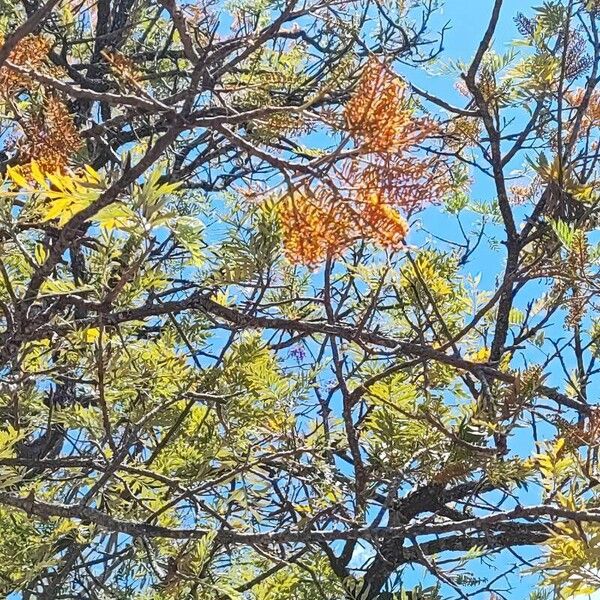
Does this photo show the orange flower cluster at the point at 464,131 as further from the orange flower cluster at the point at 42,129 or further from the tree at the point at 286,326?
the orange flower cluster at the point at 42,129

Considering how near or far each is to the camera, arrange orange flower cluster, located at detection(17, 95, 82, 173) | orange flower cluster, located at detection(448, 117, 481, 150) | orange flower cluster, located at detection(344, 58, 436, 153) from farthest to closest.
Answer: orange flower cluster, located at detection(448, 117, 481, 150)
orange flower cluster, located at detection(17, 95, 82, 173)
orange flower cluster, located at detection(344, 58, 436, 153)

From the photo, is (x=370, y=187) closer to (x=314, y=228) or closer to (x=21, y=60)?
(x=314, y=228)

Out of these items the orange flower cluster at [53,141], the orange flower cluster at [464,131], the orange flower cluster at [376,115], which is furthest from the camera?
the orange flower cluster at [464,131]

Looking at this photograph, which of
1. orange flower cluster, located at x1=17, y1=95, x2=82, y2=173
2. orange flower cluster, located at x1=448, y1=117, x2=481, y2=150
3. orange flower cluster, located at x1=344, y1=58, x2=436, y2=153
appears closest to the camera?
orange flower cluster, located at x1=344, y1=58, x2=436, y2=153

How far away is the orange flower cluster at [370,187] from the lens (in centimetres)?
65

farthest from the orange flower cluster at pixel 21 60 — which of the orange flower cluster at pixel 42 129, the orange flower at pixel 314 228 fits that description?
the orange flower at pixel 314 228

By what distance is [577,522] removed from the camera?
895mm

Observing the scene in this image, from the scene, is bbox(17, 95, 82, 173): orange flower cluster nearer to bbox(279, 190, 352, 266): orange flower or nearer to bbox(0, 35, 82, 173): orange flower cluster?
bbox(0, 35, 82, 173): orange flower cluster

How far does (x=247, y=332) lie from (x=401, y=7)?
97cm

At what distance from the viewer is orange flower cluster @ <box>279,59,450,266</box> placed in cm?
65

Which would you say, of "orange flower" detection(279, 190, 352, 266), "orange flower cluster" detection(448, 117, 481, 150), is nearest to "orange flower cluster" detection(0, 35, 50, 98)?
"orange flower" detection(279, 190, 352, 266)

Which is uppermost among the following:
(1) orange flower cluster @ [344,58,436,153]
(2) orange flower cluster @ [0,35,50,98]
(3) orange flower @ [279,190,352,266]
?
(2) orange flower cluster @ [0,35,50,98]

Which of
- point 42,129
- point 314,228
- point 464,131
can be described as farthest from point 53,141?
point 464,131

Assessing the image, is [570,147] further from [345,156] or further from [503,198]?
[345,156]
